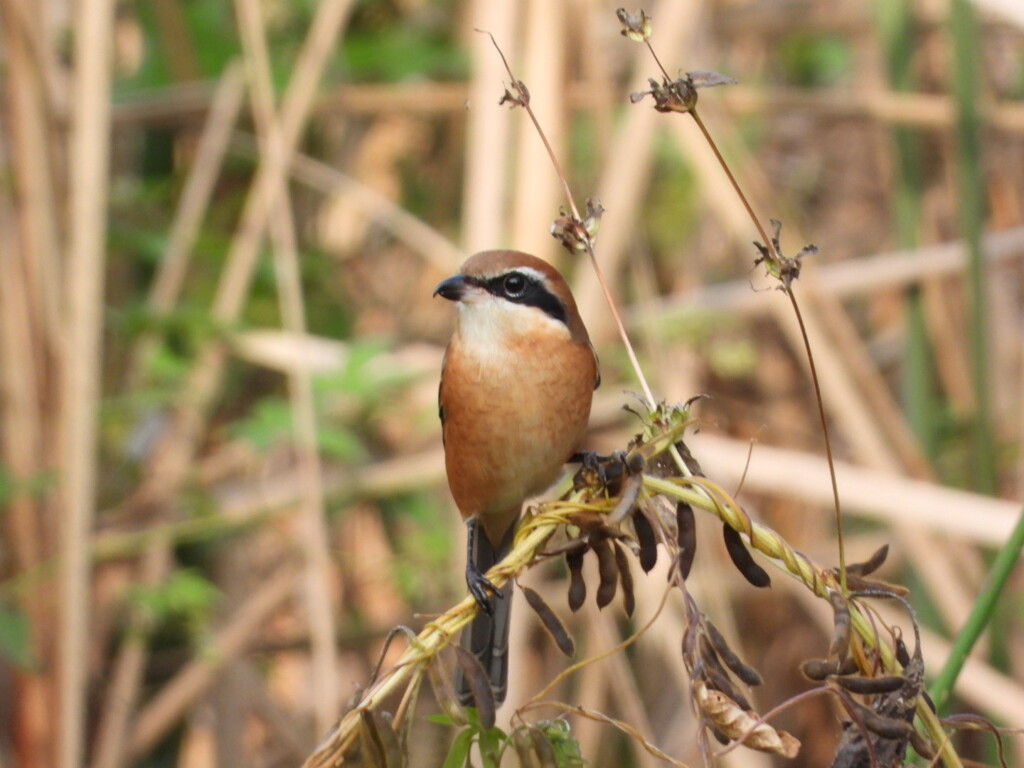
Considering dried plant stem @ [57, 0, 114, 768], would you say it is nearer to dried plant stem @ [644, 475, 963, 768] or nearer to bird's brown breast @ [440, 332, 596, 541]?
bird's brown breast @ [440, 332, 596, 541]

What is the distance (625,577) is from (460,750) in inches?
9.3

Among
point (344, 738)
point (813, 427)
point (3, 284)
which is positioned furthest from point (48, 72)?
point (813, 427)

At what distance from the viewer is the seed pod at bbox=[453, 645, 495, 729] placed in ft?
3.52

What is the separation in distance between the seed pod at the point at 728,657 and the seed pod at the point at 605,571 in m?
0.10

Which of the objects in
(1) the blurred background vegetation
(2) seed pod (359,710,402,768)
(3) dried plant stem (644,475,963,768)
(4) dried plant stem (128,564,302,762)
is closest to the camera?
(2) seed pod (359,710,402,768)

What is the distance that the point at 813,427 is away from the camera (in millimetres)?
4770

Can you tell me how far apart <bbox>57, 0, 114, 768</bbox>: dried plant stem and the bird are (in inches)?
38.2

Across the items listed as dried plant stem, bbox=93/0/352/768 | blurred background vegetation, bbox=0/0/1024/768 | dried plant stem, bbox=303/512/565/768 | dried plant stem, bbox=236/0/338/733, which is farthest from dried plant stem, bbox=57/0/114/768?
dried plant stem, bbox=303/512/565/768

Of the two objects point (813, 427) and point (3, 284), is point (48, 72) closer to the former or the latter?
point (3, 284)

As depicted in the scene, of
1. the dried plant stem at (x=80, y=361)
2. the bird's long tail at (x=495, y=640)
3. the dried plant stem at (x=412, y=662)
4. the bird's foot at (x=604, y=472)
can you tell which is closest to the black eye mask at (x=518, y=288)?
the bird's long tail at (x=495, y=640)

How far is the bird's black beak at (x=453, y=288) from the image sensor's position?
2102 mm

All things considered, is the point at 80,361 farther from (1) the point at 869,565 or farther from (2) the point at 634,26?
(1) the point at 869,565

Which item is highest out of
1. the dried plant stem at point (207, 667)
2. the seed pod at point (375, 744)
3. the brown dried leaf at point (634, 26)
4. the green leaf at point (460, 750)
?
the brown dried leaf at point (634, 26)

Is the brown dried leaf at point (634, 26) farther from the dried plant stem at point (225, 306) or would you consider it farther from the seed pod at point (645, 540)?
the dried plant stem at point (225, 306)
